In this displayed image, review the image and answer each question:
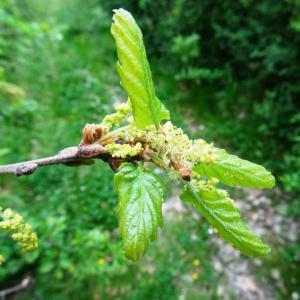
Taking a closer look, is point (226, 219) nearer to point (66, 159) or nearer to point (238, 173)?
point (238, 173)

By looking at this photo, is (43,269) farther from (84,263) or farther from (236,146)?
(236,146)

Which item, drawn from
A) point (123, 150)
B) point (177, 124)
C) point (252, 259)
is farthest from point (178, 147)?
point (177, 124)

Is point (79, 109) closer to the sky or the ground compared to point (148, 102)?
closer to the sky

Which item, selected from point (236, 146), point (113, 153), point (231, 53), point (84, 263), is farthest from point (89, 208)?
point (231, 53)

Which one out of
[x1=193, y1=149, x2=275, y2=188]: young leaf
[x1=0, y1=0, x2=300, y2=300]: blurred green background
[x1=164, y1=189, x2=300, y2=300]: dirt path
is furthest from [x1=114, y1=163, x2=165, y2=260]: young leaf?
[x1=164, y1=189, x2=300, y2=300]: dirt path

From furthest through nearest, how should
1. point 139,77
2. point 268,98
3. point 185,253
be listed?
point 268,98 → point 185,253 → point 139,77

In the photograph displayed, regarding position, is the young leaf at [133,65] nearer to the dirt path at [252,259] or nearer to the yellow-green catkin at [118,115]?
the yellow-green catkin at [118,115]

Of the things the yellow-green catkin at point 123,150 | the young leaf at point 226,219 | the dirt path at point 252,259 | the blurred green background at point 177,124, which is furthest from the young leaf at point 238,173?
the dirt path at point 252,259
